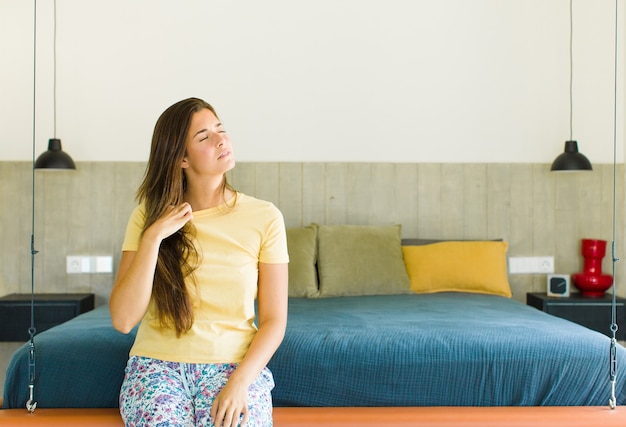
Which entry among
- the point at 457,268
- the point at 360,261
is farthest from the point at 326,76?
the point at 457,268

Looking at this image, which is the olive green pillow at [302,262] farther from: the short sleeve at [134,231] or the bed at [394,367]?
the short sleeve at [134,231]

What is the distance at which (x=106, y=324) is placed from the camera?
95.8 inches

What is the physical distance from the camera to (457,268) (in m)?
3.63

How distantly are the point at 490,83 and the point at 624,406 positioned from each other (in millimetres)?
2408

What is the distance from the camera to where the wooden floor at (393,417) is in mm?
1938

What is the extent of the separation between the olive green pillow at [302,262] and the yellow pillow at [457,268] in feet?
1.78

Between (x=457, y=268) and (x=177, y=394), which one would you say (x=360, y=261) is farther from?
(x=177, y=394)

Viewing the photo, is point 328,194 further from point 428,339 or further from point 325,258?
point 428,339

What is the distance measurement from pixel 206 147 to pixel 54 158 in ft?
7.07

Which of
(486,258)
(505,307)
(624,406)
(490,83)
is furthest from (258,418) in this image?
(490,83)

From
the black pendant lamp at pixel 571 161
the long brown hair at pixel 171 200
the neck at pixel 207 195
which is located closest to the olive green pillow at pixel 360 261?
the black pendant lamp at pixel 571 161

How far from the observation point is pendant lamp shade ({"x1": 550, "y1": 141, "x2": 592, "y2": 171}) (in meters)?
3.80

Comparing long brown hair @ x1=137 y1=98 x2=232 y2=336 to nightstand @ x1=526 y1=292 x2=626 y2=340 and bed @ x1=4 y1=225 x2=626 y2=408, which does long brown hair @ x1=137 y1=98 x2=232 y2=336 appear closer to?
bed @ x1=4 y1=225 x2=626 y2=408

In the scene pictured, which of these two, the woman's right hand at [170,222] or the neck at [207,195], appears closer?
the woman's right hand at [170,222]
